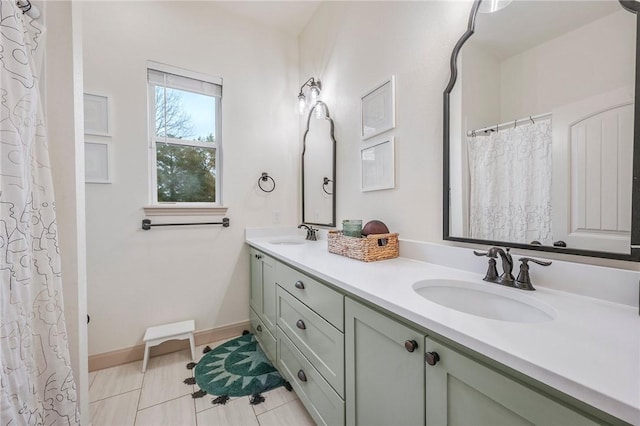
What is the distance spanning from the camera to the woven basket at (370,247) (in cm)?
135

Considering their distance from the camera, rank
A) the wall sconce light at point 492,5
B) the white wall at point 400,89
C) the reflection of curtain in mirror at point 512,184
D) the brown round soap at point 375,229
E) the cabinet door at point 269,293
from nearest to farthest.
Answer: the reflection of curtain in mirror at point 512,184
the wall sconce light at point 492,5
the white wall at point 400,89
the brown round soap at point 375,229
the cabinet door at point 269,293

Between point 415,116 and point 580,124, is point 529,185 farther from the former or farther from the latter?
point 415,116

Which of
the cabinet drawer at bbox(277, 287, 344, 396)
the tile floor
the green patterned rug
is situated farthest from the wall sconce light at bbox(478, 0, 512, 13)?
the green patterned rug

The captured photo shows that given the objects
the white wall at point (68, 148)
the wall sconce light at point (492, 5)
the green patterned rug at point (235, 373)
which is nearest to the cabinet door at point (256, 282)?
the green patterned rug at point (235, 373)

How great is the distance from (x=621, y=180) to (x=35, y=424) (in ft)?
6.73

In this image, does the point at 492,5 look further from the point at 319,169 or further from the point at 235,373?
the point at 235,373

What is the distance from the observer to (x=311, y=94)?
231 cm

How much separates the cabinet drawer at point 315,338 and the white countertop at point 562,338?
0.88 feet

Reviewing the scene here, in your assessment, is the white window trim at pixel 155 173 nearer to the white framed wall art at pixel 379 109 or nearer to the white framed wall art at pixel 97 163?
the white framed wall art at pixel 97 163

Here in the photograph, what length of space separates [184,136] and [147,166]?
392 millimetres

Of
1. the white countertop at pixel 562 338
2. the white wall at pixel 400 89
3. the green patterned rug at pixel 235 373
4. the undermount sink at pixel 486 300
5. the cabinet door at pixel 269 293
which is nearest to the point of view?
the white countertop at pixel 562 338

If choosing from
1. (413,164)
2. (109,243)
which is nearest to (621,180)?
(413,164)

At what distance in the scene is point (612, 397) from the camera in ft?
1.30

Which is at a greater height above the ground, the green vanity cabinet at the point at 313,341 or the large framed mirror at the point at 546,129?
the large framed mirror at the point at 546,129
